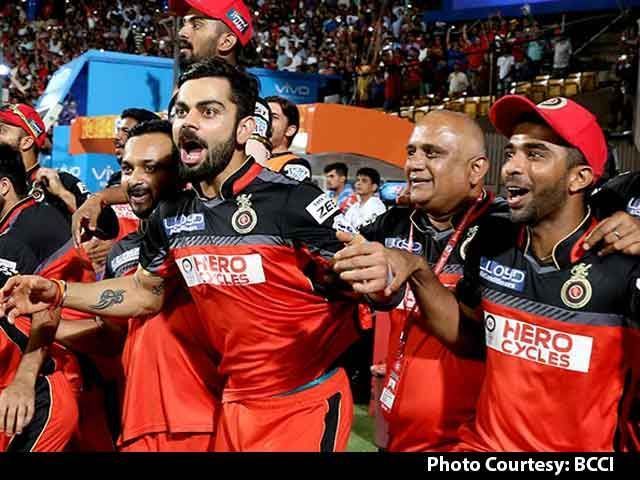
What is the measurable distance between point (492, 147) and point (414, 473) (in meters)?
12.0

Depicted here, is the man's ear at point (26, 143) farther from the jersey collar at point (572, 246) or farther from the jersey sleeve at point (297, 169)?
the jersey collar at point (572, 246)

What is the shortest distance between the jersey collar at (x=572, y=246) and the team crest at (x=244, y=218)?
1030 mm

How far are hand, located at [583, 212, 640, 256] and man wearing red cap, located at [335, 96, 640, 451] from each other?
0.02m

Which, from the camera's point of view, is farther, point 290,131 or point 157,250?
point 290,131

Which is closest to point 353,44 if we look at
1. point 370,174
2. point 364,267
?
point 370,174

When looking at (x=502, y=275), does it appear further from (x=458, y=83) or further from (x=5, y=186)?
(x=458, y=83)

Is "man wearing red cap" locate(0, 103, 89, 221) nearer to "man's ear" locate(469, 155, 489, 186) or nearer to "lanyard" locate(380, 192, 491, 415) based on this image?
"lanyard" locate(380, 192, 491, 415)

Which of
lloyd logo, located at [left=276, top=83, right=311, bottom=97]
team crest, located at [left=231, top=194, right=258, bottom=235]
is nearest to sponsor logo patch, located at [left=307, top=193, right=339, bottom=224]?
team crest, located at [left=231, top=194, right=258, bottom=235]

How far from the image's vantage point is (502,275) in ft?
8.93

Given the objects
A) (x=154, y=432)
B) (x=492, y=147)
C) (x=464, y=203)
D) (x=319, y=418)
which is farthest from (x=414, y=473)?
(x=492, y=147)

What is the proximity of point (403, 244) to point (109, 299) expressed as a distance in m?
1.17

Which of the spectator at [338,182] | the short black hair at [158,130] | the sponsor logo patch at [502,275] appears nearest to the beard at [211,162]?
the short black hair at [158,130]

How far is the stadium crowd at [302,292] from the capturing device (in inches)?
101

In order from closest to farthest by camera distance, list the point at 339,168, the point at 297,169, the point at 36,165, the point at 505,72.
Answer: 1. the point at 297,169
2. the point at 36,165
3. the point at 339,168
4. the point at 505,72
